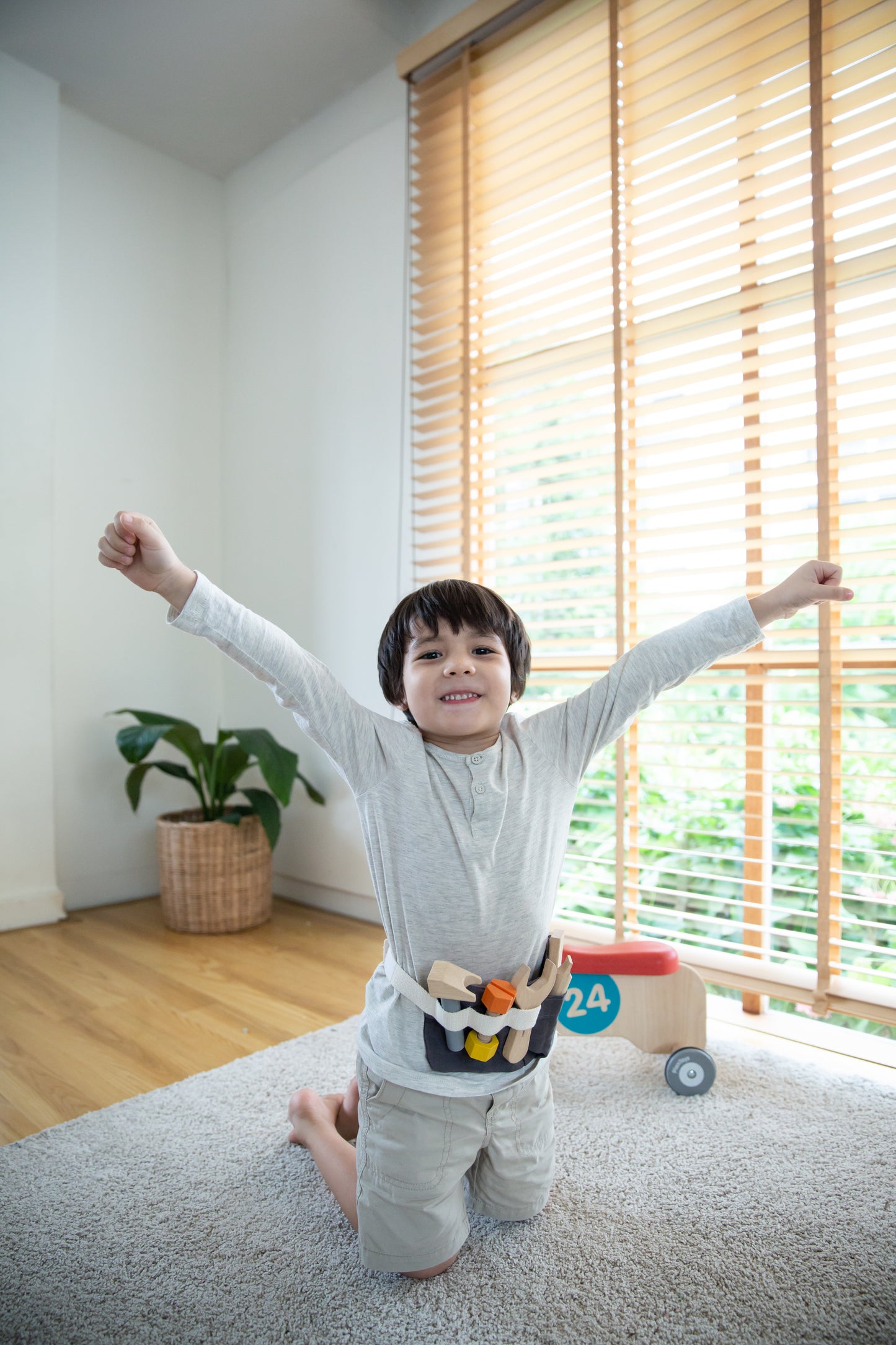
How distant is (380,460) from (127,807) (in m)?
1.33

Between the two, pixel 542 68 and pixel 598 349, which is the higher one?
pixel 542 68

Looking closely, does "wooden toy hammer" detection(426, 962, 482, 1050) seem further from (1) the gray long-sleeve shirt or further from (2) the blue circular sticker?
(2) the blue circular sticker

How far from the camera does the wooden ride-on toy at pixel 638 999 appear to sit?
1.34 meters

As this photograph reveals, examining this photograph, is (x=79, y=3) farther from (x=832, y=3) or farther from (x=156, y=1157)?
(x=156, y=1157)

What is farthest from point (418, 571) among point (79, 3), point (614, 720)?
point (79, 3)

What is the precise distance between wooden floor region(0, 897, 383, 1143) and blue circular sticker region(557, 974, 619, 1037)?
529 millimetres

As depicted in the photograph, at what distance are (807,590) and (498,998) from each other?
0.59 meters

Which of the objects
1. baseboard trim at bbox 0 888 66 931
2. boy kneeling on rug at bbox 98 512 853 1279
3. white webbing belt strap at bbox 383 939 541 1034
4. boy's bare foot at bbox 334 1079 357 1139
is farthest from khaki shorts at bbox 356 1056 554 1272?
baseboard trim at bbox 0 888 66 931

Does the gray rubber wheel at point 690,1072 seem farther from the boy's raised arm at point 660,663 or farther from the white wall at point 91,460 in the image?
the white wall at point 91,460

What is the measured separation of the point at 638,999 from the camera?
4.45 ft

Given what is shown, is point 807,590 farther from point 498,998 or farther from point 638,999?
point 638,999

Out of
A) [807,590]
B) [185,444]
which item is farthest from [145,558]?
[185,444]

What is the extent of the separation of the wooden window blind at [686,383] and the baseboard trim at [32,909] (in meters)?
1.39

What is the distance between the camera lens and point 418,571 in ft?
7.23
